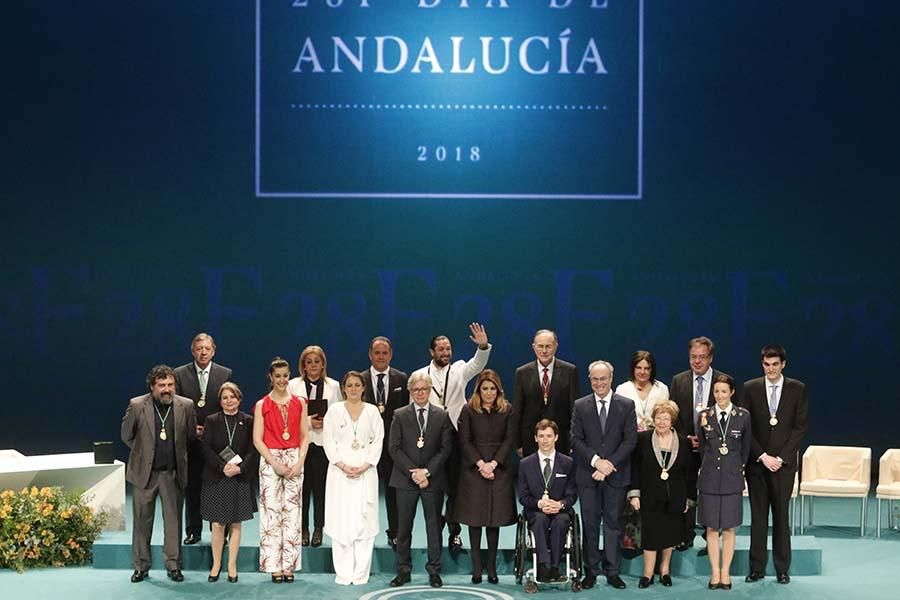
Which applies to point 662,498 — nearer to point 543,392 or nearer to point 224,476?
point 543,392

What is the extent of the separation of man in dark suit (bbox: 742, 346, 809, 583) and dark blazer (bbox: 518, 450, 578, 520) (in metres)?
1.12

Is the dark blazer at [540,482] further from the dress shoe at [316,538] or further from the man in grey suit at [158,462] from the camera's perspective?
the man in grey suit at [158,462]

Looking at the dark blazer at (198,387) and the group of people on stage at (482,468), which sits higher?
the dark blazer at (198,387)

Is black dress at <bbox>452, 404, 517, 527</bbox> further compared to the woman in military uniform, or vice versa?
black dress at <bbox>452, 404, 517, 527</bbox>

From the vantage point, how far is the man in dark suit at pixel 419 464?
8.06 metres

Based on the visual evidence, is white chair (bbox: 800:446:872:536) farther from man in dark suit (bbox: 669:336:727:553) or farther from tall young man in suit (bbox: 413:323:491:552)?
tall young man in suit (bbox: 413:323:491:552)

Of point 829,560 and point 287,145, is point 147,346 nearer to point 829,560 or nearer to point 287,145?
point 287,145

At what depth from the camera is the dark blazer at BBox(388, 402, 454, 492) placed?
8.07 meters

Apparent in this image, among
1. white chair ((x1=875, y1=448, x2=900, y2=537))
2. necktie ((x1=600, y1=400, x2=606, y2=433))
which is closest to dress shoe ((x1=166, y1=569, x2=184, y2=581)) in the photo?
necktie ((x1=600, y1=400, x2=606, y2=433))

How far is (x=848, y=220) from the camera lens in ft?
35.9

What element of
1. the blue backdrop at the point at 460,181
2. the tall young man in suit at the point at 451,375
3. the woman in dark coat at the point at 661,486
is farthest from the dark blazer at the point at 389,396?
the blue backdrop at the point at 460,181

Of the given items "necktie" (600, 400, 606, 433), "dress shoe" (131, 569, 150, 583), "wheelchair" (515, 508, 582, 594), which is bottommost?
"dress shoe" (131, 569, 150, 583)

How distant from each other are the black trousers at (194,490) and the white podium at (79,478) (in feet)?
2.47

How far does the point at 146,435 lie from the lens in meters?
8.09
